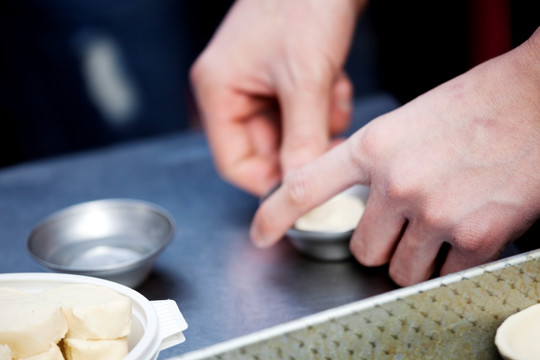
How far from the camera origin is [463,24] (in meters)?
1.93

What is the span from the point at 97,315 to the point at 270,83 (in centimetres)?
74

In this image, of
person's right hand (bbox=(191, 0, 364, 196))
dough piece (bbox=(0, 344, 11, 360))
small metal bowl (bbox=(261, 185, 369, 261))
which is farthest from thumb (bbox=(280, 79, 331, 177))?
dough piece (bbox=(0, 344, 11, 360))

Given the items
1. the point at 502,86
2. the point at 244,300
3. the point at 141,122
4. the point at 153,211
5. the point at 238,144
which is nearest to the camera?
the point at 502,86

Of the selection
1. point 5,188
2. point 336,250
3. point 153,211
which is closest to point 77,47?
point 5,188

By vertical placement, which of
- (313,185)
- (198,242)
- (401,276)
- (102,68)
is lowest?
(102,68)

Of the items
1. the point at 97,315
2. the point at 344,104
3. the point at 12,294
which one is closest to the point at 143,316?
the point at 97,315

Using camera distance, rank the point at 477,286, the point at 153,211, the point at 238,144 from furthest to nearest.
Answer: the point at 238,144 < the point at 153,211 < the point at 477,286

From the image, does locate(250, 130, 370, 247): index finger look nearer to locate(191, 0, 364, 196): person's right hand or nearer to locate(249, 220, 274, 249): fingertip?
locate(249, 220, 274, 249): fingertip

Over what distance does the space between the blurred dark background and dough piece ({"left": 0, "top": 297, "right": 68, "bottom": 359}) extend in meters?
1.95

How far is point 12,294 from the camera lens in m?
0.71

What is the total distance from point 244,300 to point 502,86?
0.47 m

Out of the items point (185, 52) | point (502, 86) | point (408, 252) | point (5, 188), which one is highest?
point (502, 86)

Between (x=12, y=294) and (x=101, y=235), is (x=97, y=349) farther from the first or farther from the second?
(x=101, y=235)

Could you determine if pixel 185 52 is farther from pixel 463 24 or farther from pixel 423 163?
pixel 423 163
